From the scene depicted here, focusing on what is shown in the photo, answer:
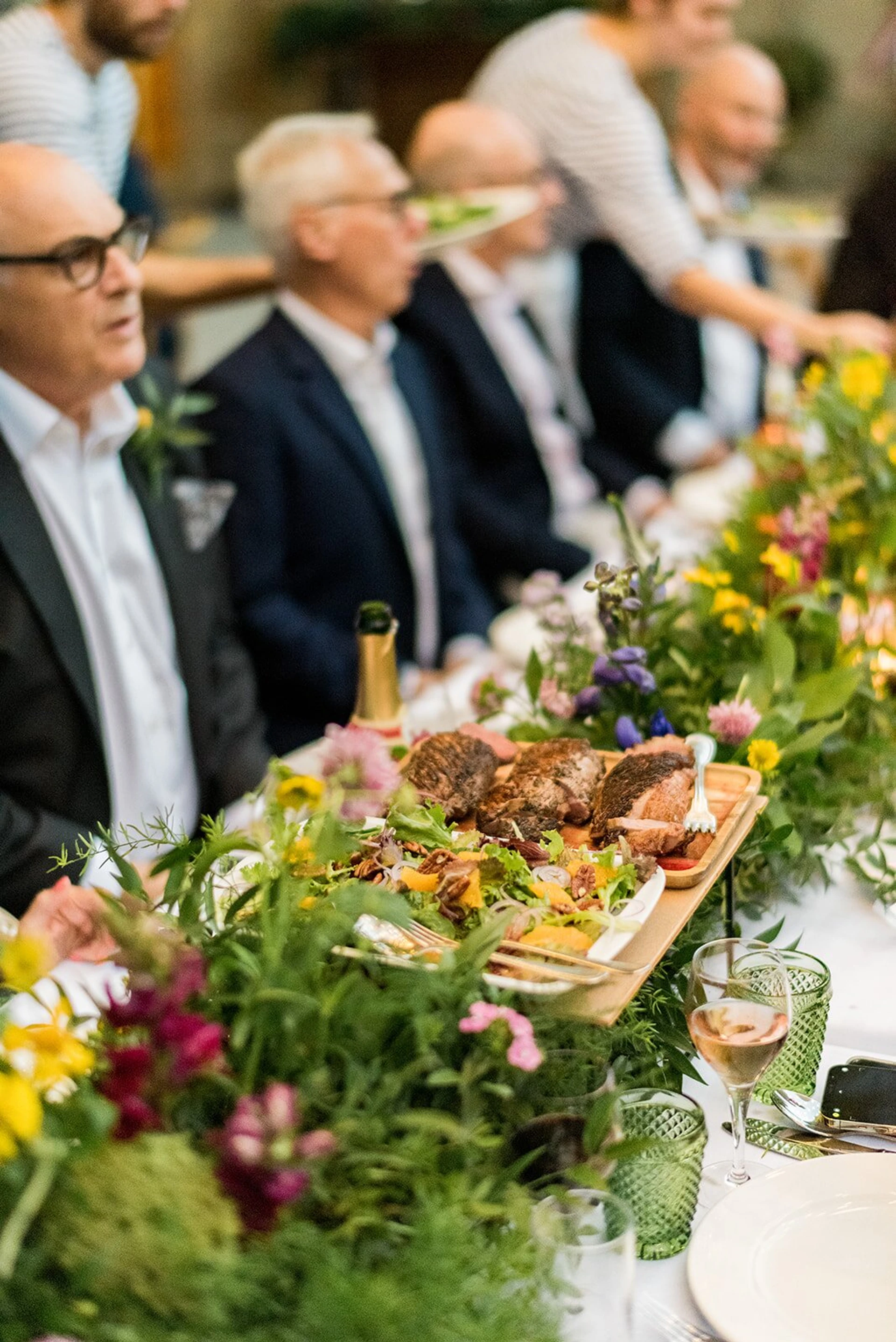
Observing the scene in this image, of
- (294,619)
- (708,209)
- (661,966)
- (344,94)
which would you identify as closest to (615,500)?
(661,966)

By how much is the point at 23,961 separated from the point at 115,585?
1390 mm

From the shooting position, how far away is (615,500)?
5.54ft

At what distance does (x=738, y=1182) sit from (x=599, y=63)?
3.05 m

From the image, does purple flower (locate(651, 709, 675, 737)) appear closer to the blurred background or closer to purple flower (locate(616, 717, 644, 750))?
purple flower (locate(616, 717, 644, 750))

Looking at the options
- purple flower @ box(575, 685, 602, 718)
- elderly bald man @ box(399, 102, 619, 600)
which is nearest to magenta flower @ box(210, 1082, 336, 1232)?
purple flower @ box(575, 685, 602, 718)

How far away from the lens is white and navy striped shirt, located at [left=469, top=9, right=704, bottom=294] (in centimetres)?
355

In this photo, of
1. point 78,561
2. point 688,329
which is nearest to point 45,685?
point 78,561

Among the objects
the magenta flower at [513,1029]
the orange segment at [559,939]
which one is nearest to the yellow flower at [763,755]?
the orange segment at [559,939]

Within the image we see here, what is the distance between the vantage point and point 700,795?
1332mm

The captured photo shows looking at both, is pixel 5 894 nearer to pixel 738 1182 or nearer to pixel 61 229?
pixel 61 229

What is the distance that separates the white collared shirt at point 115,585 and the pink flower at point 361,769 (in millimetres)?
727

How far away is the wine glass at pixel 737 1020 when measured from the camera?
1091 millimetres

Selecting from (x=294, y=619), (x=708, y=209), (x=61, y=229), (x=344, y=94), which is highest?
(x=61, y=229)

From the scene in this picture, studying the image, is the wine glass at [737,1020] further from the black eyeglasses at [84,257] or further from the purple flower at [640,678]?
the black eyeglasses at [84,257]
